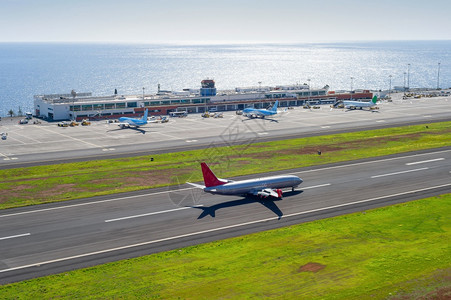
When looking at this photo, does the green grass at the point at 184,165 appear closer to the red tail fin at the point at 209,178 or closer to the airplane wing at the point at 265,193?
the airplane wing at the point at 265,193

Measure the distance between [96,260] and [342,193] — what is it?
4861cm

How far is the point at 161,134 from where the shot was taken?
6270 inches

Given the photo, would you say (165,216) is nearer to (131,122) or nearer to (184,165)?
(184,165)

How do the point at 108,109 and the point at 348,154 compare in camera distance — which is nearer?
the point at 348,154

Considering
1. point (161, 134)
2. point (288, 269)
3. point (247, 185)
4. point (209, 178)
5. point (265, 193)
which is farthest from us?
point (161, 134)

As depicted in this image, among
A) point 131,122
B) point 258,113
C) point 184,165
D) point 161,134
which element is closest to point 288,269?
point 184,165

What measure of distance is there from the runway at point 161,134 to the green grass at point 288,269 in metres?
68.2

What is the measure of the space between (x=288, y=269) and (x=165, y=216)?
84.9 ft

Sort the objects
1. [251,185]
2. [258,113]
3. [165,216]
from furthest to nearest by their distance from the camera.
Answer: [258,113], [251,185], [165,216]

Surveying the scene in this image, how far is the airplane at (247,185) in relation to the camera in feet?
266

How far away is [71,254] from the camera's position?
6259 cm

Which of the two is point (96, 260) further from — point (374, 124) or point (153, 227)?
point (374, 124)

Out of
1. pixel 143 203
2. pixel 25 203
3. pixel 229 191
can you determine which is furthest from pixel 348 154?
pixel 25 203

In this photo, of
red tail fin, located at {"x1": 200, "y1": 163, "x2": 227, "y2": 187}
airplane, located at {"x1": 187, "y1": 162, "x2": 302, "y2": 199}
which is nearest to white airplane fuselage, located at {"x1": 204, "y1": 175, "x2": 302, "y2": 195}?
airplane, located at {"x1": 187, "y1": 162, "x2": 302, "y2": 199}
